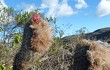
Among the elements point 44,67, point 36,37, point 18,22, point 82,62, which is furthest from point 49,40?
point 18,22

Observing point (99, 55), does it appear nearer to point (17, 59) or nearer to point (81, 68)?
point (81, 68)

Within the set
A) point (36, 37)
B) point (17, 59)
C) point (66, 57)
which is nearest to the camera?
point (36, 37)

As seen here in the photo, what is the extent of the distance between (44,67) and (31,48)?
59 cm

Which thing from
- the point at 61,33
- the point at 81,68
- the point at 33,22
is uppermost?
the point at 61,33

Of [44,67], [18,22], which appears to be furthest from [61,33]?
[44,67]

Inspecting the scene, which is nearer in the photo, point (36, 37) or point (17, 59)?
point (36, 37)

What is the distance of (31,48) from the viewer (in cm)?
299

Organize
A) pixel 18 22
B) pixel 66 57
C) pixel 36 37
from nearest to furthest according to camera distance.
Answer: pixel 36 37 → pixel 66 57 → pixel 18 22

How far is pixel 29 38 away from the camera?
3010 mm

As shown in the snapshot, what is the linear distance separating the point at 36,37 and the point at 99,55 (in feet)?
1.92

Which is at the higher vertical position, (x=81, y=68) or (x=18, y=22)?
(x=18, y=22)

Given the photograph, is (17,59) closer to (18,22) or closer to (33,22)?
(33,22)

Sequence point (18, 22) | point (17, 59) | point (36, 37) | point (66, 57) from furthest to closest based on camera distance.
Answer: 1. point (18, 22)
2. point (66, 57)
3. point (17, 59)
4. point (36, 37)

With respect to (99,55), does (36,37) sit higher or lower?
higher
